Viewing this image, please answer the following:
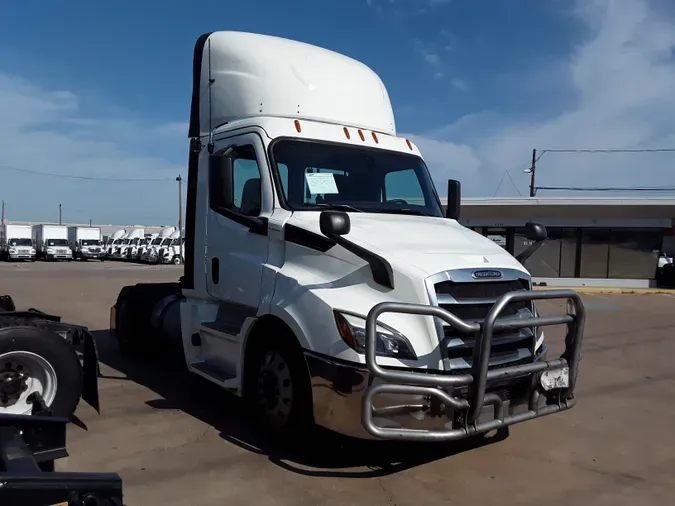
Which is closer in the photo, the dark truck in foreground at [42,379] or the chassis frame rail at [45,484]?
the chassis frame rail at [45,484]

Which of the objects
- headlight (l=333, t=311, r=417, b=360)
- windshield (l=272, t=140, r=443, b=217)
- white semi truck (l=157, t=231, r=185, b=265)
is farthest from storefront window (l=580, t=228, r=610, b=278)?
white semi truck (l=157, t=231, r=185, b=265)

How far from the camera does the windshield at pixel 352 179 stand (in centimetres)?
532

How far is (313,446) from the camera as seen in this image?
16.6 feet

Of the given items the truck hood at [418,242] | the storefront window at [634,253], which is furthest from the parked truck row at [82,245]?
the truck hood at [418,242]

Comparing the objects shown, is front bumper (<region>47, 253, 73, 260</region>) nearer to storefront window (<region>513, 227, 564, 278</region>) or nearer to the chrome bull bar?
storefront window (<region>513, 227, 564, 278</region>)

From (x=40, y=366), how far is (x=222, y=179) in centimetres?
214

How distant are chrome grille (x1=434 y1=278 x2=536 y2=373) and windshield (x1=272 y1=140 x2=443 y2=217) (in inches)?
52.0

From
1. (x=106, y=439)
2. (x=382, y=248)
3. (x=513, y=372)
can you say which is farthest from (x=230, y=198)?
→ (x=513, y=372)

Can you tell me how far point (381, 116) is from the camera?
6465mm

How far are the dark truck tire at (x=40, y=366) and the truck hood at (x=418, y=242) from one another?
218cm

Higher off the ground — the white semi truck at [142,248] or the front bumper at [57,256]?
the white semi truck at [142,248]

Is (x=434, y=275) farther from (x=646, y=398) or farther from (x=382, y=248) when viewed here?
(x=646, y=398)

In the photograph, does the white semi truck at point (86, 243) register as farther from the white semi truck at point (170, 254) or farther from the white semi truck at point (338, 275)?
the white semi truck at point (338, 275)

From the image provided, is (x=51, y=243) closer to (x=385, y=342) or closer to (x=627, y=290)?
(x=627, y=290)
